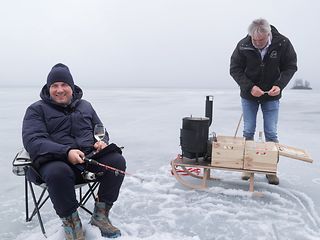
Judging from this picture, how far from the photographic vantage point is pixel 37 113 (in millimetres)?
2234

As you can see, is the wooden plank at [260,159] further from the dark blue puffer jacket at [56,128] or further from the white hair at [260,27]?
the dark blue puffer jacket at [56,128]

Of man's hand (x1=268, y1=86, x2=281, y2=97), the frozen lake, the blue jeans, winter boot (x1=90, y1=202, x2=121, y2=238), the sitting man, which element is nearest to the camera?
the sitting man

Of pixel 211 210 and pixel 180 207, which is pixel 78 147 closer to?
pixel 180 207

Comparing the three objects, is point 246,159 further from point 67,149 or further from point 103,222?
point 67,149

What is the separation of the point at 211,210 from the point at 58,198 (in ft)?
4.18

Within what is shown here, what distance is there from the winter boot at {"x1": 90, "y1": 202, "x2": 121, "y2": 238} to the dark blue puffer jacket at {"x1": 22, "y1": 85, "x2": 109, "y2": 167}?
40 centimetres

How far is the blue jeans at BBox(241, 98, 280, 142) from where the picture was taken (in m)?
3.43

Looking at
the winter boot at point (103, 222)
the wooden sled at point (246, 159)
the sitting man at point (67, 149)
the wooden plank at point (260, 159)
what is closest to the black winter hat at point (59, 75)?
the sitting man at point (67, 149)

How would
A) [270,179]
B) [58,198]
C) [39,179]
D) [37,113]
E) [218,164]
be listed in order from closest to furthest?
[58,198]
[39,179]
[37,113]
[218,164]
[270,179]

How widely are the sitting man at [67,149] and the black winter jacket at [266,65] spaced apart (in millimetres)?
1638

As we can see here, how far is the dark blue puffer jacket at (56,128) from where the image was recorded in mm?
2055

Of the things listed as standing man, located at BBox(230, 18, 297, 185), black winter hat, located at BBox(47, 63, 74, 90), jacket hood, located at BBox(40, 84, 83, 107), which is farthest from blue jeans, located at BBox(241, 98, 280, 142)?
black winter hat, located at BBox(47, 63, 74, 90)

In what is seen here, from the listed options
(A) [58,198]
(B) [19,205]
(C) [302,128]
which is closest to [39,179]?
(A) [58,198]

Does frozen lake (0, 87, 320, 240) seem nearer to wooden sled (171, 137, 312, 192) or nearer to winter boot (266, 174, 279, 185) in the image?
winter boot (266, 174, 279, 185)
